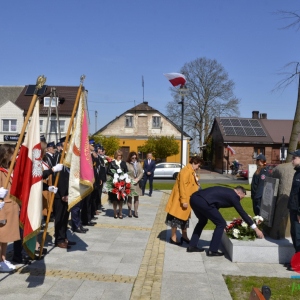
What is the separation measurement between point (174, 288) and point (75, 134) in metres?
3.06

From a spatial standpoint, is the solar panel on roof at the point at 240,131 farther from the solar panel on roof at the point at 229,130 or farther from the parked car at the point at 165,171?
the parked car at the point at 165,171

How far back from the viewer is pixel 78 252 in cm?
691

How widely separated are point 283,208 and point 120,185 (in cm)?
499

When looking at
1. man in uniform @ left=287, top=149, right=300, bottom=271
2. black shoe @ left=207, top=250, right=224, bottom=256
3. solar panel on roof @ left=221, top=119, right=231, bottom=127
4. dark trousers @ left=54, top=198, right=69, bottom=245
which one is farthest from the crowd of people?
solar panel on roof @ left=221, top=119, right=231, bottom=127

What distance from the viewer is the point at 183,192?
7.37 m

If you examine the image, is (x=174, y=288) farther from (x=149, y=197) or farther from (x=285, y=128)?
(x=285, y=128)

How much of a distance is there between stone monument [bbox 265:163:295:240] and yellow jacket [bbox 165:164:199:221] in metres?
1.65

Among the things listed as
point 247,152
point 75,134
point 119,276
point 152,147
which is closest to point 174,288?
point 119,276

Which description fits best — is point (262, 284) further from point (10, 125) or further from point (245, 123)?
point (245, 123)

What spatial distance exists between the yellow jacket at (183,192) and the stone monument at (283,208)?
1.65 meters

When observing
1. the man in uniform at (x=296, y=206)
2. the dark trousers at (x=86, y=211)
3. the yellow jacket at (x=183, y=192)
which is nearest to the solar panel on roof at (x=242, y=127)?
the dark trousers at (x=86, y=211)

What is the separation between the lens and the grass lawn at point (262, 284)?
4887mm

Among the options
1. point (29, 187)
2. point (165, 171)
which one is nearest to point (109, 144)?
point (165, 171)

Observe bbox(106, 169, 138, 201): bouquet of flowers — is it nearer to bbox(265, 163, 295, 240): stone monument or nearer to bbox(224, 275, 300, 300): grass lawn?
bbox(265, 163, 295, 240): stone monument
